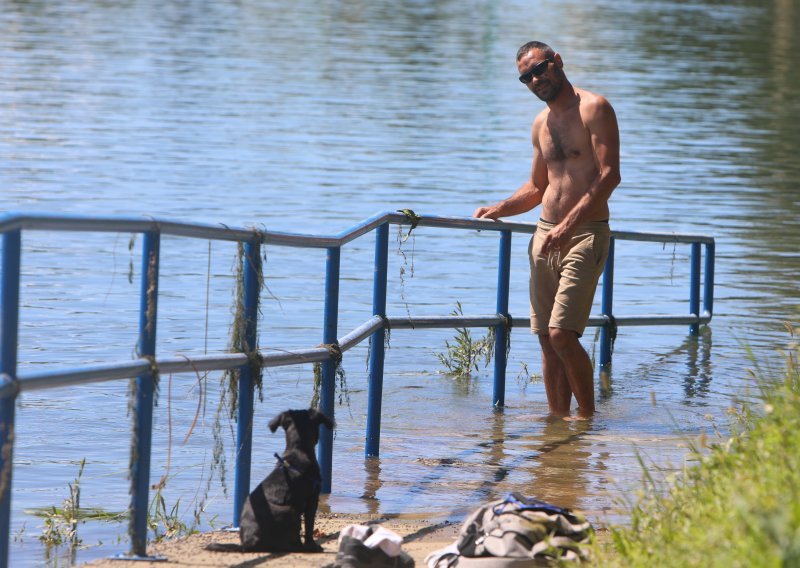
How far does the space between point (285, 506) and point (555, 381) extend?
333cm

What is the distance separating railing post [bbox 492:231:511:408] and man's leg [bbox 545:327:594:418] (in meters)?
0.47

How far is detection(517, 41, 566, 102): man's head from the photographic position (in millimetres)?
7855

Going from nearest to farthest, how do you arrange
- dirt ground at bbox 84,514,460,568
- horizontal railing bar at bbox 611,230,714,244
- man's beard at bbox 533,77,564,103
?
dirt ground at bbox 84,514,460,568 < man's beard at bbox 533,77,564,103 < horizontal railing bar at bbox 611,230,714,244

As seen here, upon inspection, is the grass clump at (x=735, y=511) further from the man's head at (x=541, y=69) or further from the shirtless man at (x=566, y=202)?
the man's head at (x=541, y=69)

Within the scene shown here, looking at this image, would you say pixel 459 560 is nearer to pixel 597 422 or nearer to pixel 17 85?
pixel 597 422

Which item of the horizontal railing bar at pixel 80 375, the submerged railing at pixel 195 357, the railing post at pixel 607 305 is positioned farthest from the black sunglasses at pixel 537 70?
the horizontal railing bar at pixel 80 375

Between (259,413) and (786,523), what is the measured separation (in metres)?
5.68

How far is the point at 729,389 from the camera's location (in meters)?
9.79

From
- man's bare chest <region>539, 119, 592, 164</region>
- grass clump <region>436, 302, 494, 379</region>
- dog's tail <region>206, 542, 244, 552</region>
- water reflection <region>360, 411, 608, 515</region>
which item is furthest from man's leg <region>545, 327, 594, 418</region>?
dog's tail <region>206, 542, 244, 552</region>

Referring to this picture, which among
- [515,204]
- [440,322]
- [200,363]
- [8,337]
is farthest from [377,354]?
[8,337]

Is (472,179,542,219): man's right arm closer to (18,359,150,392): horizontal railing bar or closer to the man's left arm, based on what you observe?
the man's left arm

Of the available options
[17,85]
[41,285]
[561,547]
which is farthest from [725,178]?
[561,547]

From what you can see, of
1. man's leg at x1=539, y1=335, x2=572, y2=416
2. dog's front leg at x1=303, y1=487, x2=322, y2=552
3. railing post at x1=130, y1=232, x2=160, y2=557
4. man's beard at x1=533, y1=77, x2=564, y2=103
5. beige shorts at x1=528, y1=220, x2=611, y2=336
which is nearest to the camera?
railing post at x1=130, y1=232, x2=160, y2=557

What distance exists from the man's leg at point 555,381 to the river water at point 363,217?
208 millimetres
